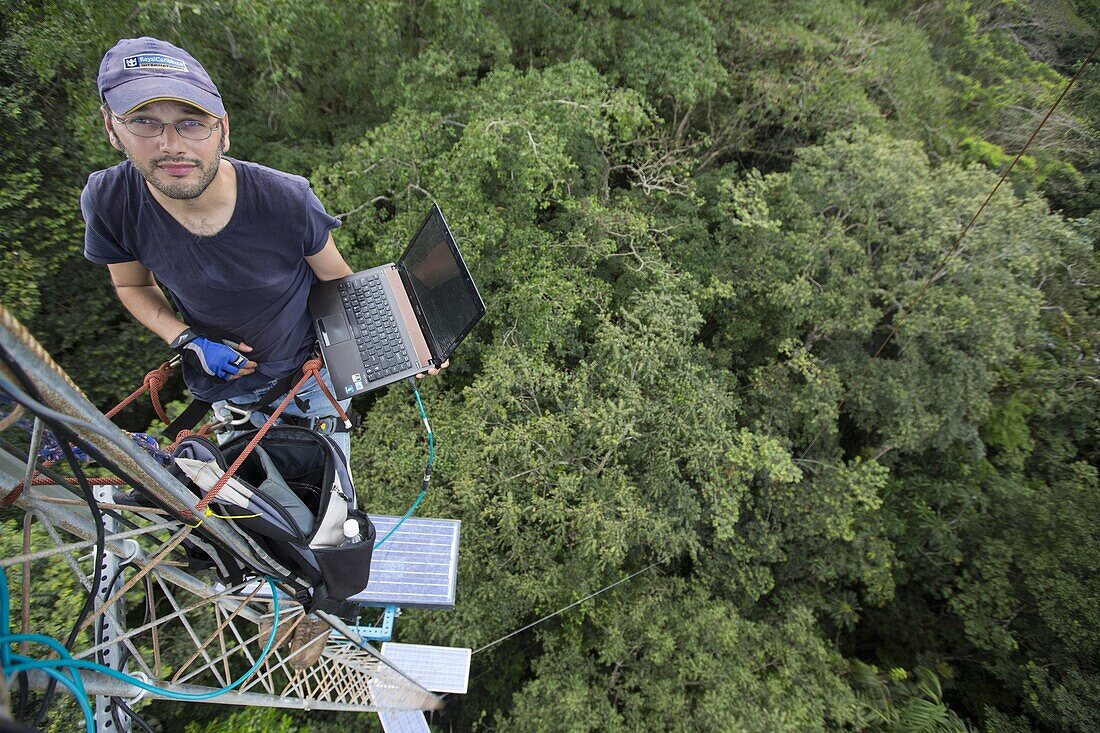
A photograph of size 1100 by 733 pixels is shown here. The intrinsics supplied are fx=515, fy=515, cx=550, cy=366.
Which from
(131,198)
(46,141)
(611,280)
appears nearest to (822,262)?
(611,280)

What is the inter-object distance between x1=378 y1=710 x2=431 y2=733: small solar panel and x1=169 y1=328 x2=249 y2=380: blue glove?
308 cm

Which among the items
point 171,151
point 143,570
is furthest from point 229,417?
point 171,151

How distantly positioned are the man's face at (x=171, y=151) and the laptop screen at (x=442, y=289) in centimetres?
156

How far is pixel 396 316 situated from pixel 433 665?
296 centimetres

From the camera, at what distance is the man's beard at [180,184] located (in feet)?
6.12

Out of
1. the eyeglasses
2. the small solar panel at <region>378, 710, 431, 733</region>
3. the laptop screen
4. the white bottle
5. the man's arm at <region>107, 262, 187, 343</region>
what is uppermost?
the eyeglasses

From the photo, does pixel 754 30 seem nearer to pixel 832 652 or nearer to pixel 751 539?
pixel 751 539

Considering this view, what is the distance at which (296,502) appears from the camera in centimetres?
231

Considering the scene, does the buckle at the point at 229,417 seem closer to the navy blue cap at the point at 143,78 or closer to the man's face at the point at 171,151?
the man's face at the point at 171,151

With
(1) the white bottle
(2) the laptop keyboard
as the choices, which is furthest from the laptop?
(1) the white bottle

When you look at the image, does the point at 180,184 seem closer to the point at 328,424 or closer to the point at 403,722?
the point at 328,424

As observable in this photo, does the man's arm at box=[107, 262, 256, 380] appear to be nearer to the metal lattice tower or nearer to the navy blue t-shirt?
the navy blue t-shirt

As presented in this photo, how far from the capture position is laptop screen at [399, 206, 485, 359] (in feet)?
11.0

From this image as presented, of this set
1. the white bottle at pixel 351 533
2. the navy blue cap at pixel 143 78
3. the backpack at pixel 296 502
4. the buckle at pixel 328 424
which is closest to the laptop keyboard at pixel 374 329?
the buckle at pixel 328 424
